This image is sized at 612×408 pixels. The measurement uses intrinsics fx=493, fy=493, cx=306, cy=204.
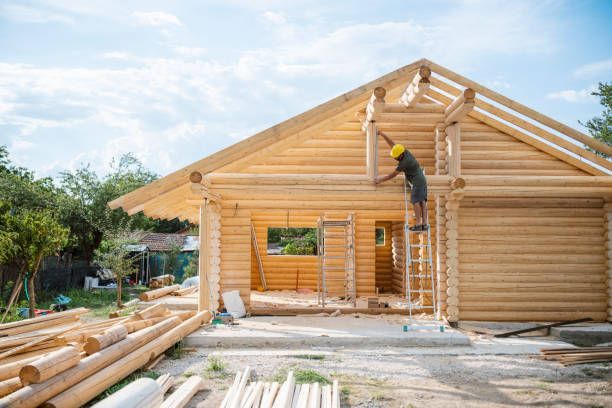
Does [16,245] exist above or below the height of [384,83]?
below

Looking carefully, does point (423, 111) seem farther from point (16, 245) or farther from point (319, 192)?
point (16, 245)

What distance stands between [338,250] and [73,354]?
10370 millimetres

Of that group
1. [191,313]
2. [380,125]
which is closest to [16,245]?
[191,313]

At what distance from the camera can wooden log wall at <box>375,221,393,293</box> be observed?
723 inches

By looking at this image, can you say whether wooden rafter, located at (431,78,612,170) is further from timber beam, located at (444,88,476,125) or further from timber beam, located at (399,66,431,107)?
timber beam, located at (399,66,431,107)

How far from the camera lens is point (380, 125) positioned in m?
11.7

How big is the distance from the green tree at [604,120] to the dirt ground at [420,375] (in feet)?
75.2

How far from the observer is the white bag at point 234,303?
10930mm

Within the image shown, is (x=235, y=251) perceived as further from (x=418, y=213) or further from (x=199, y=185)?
(x=418, y=213)

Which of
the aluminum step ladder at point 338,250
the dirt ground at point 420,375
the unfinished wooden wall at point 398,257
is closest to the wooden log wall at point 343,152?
the aluminum step ladder at point 338,250

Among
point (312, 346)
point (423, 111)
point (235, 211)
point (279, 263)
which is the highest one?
point (423, 111)

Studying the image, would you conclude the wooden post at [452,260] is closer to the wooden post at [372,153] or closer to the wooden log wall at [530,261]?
the wooden log wall at [530,261]

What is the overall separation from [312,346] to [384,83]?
16.8ft

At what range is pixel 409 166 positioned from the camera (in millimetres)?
9211
